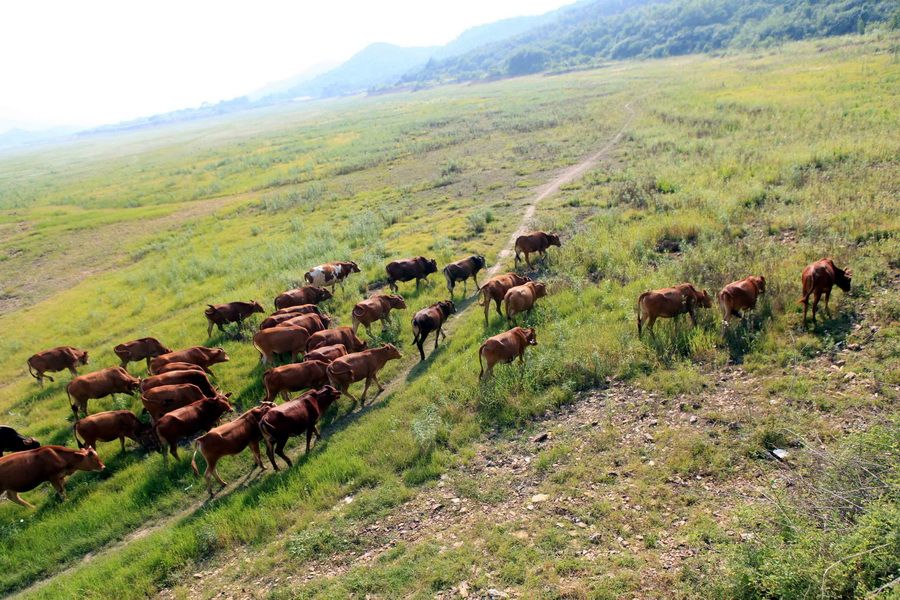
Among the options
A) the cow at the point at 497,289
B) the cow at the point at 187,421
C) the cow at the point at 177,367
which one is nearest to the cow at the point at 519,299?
the cow at the point at 497,289

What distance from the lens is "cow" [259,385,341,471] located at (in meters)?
10.4

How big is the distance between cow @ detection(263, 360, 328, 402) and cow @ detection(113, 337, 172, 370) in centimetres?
580

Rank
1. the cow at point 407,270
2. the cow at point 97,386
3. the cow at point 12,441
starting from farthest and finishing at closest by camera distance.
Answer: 1. the cow at point 407,270
2. the cow at point 97,386
3. the cow at point 12,441

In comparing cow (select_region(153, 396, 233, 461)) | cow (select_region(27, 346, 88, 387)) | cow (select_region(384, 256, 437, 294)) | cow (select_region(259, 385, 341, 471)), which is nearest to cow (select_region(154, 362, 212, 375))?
cow (select_region(153, 396, 233, 461))

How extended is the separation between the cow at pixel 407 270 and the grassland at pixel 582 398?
2.50 feet

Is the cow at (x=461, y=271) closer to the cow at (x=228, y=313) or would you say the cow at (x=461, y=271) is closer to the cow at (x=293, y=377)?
the cow at (x=293, y=377)

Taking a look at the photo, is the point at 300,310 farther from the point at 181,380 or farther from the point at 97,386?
the point at 97,386

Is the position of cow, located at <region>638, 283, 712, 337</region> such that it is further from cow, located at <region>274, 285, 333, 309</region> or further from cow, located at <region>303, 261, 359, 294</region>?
cow, located at <region>303, 261, 359, 294</region>

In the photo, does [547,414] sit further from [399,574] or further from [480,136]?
[480,136]

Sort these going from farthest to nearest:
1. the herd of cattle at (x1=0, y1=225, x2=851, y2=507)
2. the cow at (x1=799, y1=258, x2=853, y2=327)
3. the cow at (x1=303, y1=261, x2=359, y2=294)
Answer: the cow at (x1=303, y1=261, x2=359, y2=294) → the cow at (x1=799, y1=258, x2=853, y2=327) → the herd of cattle at (x1=0, y1=225, x2=851, y2=507)

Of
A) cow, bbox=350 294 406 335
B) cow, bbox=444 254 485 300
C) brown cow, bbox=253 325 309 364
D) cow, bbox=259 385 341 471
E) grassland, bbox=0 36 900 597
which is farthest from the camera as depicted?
cow, bbox=444 254 485 300

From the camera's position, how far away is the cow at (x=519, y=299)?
563 inches

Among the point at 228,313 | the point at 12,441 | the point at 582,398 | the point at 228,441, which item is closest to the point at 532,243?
the point at 582,398

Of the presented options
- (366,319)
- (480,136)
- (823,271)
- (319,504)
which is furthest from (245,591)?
(480,136)
